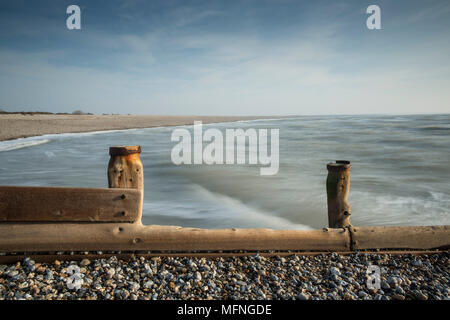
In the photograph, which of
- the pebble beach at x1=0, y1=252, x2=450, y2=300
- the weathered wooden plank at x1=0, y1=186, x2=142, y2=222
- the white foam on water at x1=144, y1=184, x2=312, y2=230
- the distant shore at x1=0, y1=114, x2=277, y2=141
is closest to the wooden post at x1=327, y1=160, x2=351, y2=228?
the pebble beach at x1=0, y1=252, x2=450, y2=300

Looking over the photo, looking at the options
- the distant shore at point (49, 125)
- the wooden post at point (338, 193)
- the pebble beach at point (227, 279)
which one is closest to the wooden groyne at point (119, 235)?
the pebble beach at point (227, 279)

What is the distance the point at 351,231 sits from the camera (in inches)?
152

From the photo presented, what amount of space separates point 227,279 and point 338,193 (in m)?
2.17

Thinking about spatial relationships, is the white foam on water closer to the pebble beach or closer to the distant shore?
the pebble beach

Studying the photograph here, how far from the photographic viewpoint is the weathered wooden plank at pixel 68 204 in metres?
3.34

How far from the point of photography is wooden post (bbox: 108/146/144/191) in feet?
13.1

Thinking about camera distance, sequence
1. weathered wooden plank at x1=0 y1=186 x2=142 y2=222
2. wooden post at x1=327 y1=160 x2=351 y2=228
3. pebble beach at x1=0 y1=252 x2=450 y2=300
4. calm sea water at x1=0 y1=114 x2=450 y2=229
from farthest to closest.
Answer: calm sea water at x1=0 y1=114 x2=450 y2=229
wooden post at x1=327 y1=160 x2=351 y2=228
weathered wooden plank at x1=0 y1=186 x2=142 y2=222
pebble beach at x1=0 y1=252 x2=450 y2=300

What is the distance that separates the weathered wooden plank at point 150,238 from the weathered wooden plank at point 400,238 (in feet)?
0.64

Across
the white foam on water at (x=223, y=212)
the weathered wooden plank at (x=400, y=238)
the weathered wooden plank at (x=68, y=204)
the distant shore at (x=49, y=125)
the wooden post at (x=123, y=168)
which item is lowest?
the white foam on water at (x=223, y=212)

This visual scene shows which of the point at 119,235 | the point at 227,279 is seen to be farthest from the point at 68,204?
the point at 227,279

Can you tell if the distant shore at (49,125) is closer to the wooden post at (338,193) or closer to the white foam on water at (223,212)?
the white foam on water at (223,212)

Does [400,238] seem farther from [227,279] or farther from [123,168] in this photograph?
[123,168]

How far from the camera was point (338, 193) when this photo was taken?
4297 millimetres
